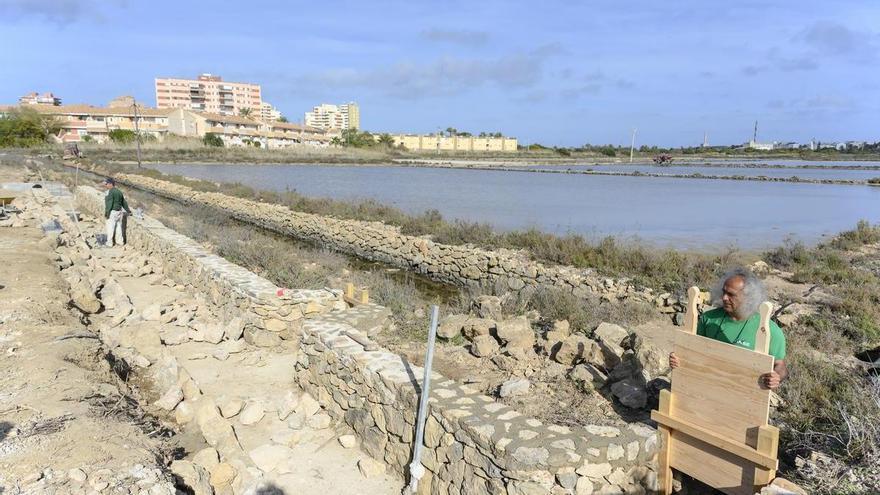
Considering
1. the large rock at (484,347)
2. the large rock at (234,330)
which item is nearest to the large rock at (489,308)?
the large rock at (484,347)

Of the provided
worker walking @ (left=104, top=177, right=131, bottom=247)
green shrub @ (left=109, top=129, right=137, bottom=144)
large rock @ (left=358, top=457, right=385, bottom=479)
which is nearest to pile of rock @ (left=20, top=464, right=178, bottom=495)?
large rock @ (left=358, top=457, right=385, bottom=479)

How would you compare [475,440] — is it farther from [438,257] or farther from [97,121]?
[97,121]

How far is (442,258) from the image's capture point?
15.4 metres

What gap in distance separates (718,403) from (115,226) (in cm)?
1500

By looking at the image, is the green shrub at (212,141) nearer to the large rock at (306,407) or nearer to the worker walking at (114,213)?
the worker walking at (114,213)

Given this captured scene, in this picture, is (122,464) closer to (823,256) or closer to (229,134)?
(823,256)

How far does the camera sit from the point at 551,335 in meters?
6.42

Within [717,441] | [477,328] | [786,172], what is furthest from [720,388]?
[786,172]

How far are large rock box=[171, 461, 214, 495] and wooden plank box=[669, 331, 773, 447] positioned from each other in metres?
3.55

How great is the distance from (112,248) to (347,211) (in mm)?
8814

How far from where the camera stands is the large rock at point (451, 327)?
6.87m

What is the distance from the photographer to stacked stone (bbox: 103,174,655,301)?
11.8 metres

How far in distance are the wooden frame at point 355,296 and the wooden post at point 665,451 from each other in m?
4.83

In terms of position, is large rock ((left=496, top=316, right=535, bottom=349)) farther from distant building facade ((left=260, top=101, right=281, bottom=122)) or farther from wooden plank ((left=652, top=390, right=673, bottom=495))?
distant building facade ((left=260, top=101, right=281, bottom=122))
